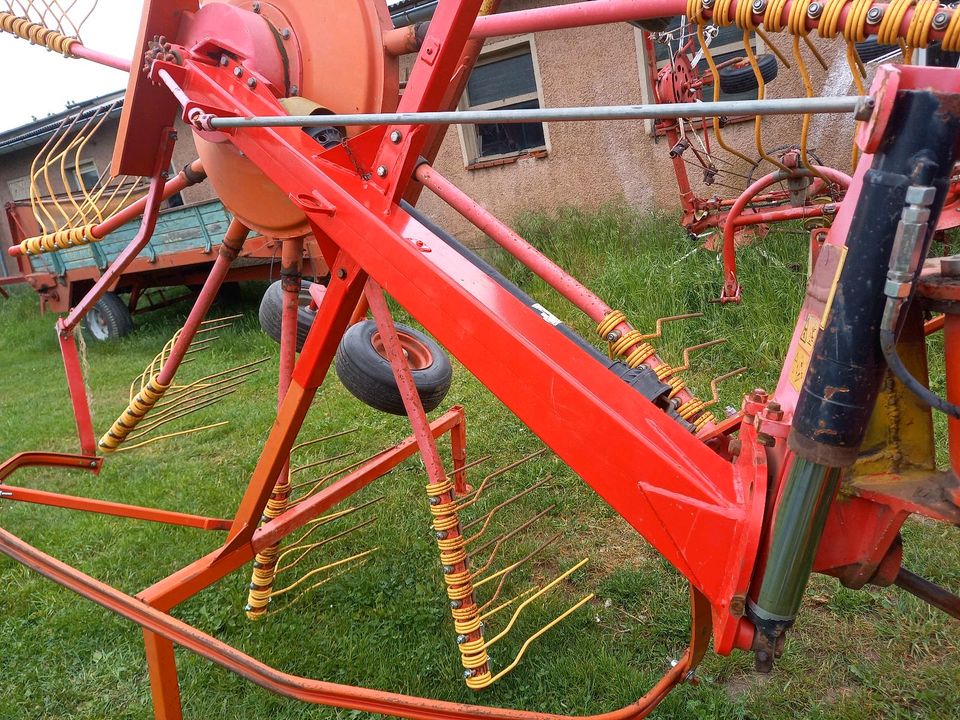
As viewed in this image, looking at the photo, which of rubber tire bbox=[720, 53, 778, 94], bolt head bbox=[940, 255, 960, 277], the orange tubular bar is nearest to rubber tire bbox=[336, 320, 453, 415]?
the orange tubular bar

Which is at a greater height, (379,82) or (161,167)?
(379,82)

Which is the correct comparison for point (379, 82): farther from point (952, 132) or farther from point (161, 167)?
point (952, 132)

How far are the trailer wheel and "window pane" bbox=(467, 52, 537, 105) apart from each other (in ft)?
16.7

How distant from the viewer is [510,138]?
8312 mm

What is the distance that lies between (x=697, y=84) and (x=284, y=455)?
3944 mm

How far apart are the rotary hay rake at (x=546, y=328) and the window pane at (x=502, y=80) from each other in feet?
19.3

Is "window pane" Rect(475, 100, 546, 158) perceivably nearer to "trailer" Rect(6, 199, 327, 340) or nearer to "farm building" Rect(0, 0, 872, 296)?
"farm building" Rect(0, 0, 872, 296)

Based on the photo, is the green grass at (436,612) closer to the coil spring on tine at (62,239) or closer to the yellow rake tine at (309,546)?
the yellow rake tine at (309,546)

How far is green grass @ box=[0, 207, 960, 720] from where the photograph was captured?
96.8 inches

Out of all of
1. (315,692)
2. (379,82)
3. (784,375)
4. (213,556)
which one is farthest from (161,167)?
(784,375)

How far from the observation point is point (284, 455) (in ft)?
7.69

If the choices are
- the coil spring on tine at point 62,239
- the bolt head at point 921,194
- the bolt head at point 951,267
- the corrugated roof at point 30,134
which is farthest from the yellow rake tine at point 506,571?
the corrugated roof at point 30,134

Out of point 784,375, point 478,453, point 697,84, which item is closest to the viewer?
point 784,375

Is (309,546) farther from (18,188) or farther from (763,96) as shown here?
(18,188)
